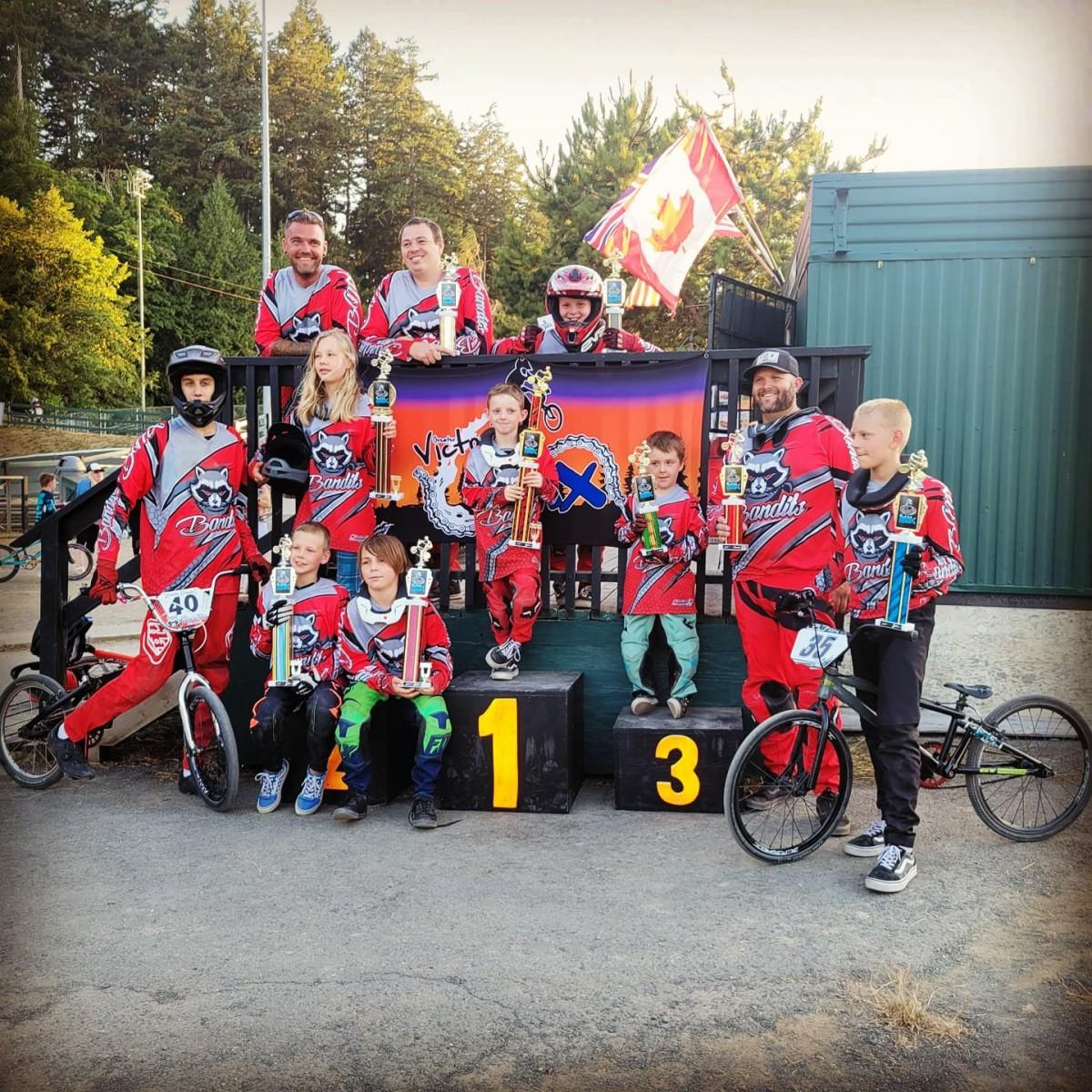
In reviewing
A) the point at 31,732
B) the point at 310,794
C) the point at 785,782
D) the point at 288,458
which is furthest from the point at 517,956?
the point at 31,732

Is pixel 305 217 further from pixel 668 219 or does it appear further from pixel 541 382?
pixel 668 219

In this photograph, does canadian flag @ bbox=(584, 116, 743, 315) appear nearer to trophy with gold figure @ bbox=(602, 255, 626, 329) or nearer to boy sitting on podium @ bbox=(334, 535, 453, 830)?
trophy with gold figure @ bbox=(602, 255, 626, 329)

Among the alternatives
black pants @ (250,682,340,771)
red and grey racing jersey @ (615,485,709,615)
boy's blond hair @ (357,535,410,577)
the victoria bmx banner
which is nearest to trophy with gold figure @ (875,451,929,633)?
red and grey racing jersey @ (615,485,709,615)

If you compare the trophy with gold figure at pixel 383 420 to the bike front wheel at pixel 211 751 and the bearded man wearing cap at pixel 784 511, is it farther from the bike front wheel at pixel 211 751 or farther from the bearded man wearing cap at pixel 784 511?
the bearded man wearing cap at pixel 784 511

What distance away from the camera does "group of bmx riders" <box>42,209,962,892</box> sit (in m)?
4.06

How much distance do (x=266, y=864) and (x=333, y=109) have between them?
2824mm

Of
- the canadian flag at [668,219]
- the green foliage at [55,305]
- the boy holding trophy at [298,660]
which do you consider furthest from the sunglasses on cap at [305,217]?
the canadian flag at [668,219]

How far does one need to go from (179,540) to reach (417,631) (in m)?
1.29

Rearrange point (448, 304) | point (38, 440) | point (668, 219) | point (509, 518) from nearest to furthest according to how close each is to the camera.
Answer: point (38, 440) < point (509, 518) < point (448, 304) < point (668, 219)

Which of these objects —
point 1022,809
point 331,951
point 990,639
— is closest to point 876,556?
point 1022,809

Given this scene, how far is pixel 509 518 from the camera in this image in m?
4.95

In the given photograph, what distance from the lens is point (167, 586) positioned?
4.96m

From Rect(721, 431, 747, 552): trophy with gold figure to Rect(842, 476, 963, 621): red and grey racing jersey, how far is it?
0.45 m

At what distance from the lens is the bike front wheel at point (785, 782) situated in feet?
13.1
